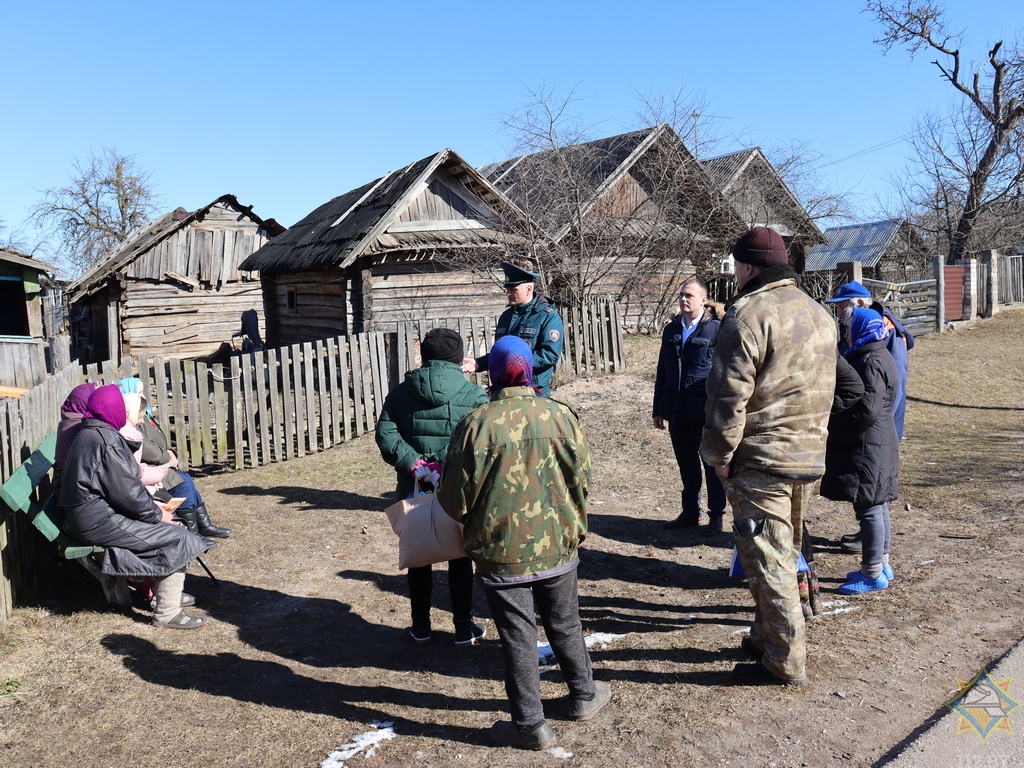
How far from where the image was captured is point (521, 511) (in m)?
3.09

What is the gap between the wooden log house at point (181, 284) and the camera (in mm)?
22328

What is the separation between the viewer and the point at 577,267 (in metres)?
15.4

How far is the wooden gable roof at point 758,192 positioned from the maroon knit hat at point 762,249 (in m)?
17.4

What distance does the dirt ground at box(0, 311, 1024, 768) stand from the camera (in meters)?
3.27

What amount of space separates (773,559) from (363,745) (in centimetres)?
193

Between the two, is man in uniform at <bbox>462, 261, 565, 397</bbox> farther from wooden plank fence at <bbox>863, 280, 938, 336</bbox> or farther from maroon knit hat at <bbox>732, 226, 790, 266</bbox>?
wooden plank fence at <bbox>863, 280, 938, 336</bbox>

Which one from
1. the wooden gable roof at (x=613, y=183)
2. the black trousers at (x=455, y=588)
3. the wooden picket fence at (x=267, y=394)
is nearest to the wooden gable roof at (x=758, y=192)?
the wooden gable roof at (x=613, y=183)

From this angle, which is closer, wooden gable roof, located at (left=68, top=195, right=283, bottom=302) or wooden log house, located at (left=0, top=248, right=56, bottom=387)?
wooden log house, located at (left=0, top=248, right=56, bottom=387)

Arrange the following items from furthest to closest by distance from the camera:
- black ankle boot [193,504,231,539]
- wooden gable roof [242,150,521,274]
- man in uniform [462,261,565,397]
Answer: wooden gable roof [242,150,521,274] → black ankle boot [193,504,231,539] → man in uniform [462,261,565,397]

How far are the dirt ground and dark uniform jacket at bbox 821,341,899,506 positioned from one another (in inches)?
25.1

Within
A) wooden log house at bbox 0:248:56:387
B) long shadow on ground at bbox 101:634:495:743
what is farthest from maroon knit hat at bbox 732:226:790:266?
wooden log house at bbox 0:248:56:387

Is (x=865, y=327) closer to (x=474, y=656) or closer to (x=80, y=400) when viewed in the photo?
(x=474, y=656)

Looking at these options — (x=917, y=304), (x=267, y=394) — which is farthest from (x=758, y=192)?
(x=267, y=394)

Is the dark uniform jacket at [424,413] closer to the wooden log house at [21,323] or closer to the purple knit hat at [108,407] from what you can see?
the purple knit hat at [108,407]
